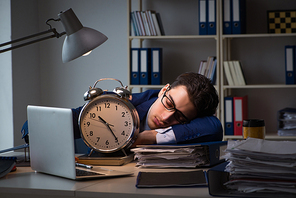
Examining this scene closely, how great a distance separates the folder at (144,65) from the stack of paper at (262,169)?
223cm

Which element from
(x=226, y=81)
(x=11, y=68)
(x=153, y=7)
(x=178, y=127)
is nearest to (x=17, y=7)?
(x=11, y=68)

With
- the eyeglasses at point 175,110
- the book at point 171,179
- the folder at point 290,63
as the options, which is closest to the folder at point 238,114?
the folder at point 290,63

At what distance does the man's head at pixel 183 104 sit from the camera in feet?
4.58

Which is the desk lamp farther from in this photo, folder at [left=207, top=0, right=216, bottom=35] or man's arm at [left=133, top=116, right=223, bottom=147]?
folder at [left=207, top=0, right=216, bottom=35]

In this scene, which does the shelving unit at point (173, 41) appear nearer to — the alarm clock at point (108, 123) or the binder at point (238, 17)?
the binder at point (238, 17)

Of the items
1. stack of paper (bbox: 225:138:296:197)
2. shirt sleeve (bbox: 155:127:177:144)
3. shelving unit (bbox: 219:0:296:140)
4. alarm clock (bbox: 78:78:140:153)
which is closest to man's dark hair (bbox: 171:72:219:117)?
shirt sleeve (bbox: 155:127:177:144)

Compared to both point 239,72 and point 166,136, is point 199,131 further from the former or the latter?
point 239,72

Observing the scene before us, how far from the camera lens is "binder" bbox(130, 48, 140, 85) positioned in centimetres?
308

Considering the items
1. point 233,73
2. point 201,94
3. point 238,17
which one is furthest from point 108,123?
point 238,17

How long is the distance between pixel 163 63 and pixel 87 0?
1094 millimetres

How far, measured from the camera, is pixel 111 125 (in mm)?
1241

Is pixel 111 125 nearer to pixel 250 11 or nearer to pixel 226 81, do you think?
pixel 226 81

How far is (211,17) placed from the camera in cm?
298

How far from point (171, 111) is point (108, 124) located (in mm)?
299
